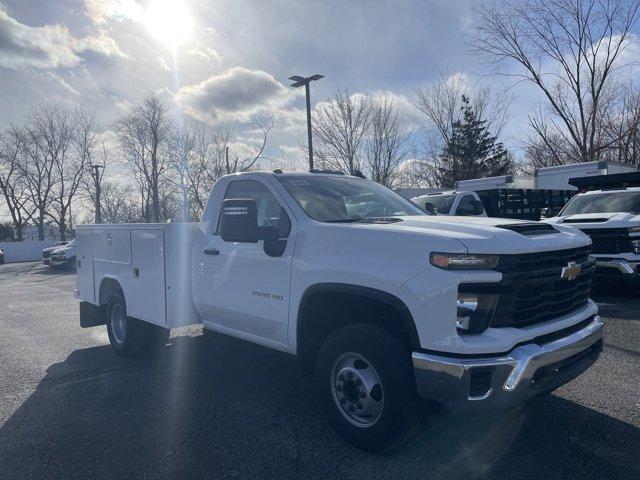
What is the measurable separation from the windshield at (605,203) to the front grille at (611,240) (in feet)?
4.52

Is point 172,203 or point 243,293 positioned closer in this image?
point 243,293

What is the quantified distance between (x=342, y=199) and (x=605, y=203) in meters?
7.44

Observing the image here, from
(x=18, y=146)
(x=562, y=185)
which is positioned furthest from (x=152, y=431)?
(x=18, y=146)

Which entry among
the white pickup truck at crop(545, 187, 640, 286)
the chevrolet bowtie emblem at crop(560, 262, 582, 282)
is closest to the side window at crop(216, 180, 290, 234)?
the chevrolet bowtie emblem at crop(560, 262, 582, 282)

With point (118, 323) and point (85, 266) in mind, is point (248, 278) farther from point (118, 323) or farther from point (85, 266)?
point (85, 266)

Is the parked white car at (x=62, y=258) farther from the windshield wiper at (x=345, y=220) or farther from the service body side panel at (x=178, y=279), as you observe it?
the windshield wiper at (x=345, y=220)

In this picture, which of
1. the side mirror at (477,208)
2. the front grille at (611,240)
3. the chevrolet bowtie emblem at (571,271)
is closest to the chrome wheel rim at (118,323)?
the chevrolet bowtie emblem at (571,271)

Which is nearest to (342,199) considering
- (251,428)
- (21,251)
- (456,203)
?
(251,428)

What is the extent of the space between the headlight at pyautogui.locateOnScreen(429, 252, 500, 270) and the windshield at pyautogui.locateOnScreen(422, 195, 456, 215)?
9.30m

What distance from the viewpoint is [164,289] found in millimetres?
4938

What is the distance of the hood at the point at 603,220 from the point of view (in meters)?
7.91

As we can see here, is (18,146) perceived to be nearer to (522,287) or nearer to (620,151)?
(620,151)

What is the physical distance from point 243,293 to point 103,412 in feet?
5.28

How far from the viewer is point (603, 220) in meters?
8.25
